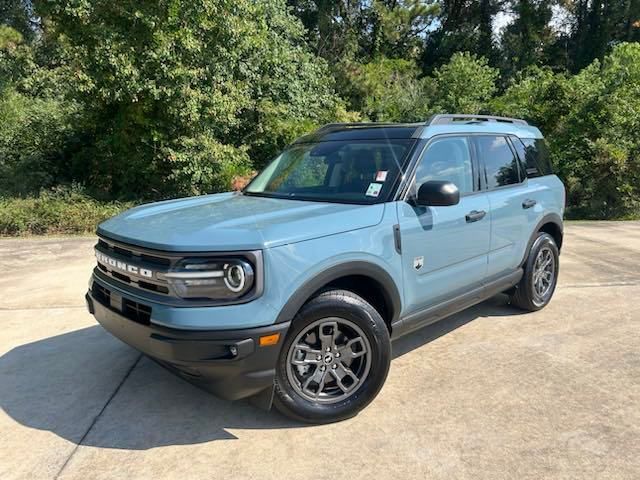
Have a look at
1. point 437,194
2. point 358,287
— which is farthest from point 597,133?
point 358,287

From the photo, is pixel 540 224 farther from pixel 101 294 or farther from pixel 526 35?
pixel 526 35

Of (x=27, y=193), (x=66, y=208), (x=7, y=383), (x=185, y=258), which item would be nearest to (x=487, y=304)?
(x=185, y=258)

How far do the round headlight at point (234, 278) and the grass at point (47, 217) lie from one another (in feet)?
28.5

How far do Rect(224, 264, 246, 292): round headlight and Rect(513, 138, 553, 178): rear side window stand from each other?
3.25 metres

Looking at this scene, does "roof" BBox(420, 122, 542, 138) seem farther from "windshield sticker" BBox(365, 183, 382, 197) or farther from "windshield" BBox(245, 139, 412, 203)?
"windshield sticker" BBox(365, 183, 382, 197)

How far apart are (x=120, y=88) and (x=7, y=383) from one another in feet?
27.6

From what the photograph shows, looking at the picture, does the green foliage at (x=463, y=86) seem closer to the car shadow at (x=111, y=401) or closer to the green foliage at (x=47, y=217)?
the green foliage at (x=47, y=217)

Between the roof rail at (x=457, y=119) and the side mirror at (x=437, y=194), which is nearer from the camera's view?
the side mirror at (x=437, y=194)

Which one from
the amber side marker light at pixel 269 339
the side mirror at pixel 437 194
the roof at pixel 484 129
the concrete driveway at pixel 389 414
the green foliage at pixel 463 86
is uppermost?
the green foliage at pixel 463 86

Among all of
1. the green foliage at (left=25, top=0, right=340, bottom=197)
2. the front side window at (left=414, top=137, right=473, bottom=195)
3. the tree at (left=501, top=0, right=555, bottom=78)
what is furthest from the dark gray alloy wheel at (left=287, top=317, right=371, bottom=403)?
the tree at (left=501, top=0, right=555, bottom=78)

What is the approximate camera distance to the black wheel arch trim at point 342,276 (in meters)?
2.77

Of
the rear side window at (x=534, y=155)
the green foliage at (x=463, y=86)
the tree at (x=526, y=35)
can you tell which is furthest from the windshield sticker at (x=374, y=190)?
the tree at (x=526, y=35)

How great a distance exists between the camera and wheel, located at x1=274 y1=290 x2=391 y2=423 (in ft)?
9.57

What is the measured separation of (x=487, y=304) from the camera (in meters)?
5.32
